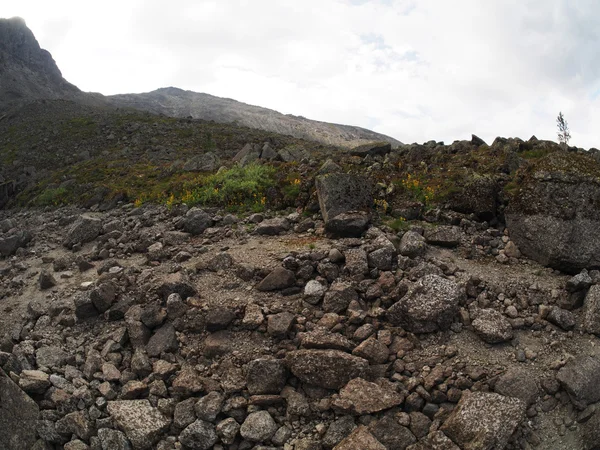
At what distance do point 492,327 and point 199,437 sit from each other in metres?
5.45

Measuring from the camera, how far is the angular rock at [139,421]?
22.7ft

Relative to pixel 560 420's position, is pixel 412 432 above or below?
below

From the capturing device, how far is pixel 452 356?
295 inches

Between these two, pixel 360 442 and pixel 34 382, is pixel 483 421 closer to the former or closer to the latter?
pixel 360 442

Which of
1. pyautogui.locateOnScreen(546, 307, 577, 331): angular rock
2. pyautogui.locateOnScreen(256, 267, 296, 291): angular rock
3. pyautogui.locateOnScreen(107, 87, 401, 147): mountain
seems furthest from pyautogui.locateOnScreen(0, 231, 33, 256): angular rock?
pyautogui.locateOnScreen(107, 87, 401, 147): mountain

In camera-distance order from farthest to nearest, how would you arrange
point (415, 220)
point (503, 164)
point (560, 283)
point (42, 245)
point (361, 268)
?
1. point (42, 245)
2. point (503, 164)
3. point (415, 220)
4. point (361, 268)
5. point (560, 283)

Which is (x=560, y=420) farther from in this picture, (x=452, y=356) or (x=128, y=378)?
(x=128, y=378)

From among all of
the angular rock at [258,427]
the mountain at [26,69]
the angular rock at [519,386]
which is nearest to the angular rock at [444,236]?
the angular rock at [519,386]

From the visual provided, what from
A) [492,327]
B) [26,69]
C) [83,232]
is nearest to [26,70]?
[26,69]

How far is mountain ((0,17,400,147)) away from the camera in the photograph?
320 feet

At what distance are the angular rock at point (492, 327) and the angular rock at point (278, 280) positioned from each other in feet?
12.6

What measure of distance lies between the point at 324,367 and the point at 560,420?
374 cm

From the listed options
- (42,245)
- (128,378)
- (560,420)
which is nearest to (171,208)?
(42,245)

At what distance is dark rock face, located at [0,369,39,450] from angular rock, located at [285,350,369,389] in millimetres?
4557
